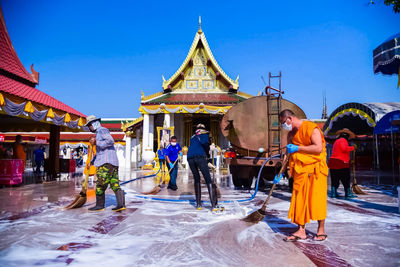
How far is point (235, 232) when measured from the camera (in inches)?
134

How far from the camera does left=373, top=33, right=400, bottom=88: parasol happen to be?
11083mm

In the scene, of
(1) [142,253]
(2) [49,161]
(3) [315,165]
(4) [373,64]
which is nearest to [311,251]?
(3) [315,165]

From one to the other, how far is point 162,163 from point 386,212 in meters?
5.97

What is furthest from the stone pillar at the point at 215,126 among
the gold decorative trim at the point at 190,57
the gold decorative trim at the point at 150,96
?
the gold decorative trim at the point at 150,96

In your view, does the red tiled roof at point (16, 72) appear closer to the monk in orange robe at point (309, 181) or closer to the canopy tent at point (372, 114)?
the monk in orange robe at point (309, 181)

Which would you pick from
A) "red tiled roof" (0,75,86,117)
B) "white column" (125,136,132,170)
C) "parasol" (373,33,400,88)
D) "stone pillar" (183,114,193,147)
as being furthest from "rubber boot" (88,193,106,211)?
"stone pillar" (183,114,193,147)

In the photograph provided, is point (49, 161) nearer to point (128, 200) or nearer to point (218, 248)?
point (128, 200)

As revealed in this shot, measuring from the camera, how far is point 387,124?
11086 millimetres

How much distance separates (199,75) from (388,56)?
12.2m

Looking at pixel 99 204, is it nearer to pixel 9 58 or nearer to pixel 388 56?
pixel 9 58

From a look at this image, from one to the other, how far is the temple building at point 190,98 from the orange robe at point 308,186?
14.4 m

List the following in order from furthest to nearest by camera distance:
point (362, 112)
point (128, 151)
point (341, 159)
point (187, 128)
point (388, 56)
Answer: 1. point (187, 128)
2. point (128, 151)
3. point (362, 112)
4. point (388, 56)
5. point (341, 159)

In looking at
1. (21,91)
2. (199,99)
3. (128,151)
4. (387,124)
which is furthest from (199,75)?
(21,91)

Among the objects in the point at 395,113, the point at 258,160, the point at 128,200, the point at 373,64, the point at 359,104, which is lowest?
the point at 128,200
